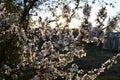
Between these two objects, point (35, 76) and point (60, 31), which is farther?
point (60, 31)

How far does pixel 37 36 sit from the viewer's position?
10094 millimetres

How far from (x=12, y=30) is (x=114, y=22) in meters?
2.37

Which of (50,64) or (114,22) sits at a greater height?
(114,22)

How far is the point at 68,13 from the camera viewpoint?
29.5ft

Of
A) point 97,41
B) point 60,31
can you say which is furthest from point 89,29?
point 60,31

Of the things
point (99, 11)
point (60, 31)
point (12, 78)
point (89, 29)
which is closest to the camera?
point (99, 11)

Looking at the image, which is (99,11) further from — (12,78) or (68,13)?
(12,78)

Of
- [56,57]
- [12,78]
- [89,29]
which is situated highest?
[89,29]

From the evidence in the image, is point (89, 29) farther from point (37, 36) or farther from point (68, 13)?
point (37, 36)

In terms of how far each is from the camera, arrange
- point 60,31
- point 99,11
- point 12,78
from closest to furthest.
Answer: point 99,11 → point 60,31 → point 12,78

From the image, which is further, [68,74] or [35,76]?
[68,74]

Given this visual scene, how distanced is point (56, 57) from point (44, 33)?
102 centimetres

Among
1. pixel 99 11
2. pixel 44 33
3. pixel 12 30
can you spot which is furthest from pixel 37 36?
pixel 99 11

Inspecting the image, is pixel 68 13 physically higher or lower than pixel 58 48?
higher
